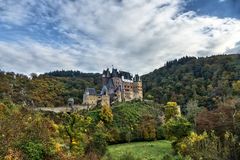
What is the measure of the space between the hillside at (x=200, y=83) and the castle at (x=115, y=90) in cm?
433

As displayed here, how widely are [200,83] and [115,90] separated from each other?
1040 inches

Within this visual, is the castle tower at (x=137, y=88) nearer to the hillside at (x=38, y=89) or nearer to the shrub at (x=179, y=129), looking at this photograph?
the hillside at (x=38, y=89)

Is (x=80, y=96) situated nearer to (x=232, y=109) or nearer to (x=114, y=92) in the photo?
(x=114, y=92)

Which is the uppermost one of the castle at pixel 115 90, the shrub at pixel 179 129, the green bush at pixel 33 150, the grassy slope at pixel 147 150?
the castle at pixel 115 90

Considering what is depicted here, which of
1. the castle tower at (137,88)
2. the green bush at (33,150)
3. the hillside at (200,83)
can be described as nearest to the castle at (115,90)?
the castle tower at (137,88)

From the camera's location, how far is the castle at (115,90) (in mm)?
79438

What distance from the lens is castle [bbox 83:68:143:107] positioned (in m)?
79.4

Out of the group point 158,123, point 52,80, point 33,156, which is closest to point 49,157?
point 33,156

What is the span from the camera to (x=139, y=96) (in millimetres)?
87000

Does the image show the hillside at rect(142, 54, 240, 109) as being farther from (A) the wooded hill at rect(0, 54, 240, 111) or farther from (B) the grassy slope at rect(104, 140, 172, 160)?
(B) the grassy slope at rect(104, 140, 172, 160)

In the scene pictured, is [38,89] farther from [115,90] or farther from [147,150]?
[147,150]

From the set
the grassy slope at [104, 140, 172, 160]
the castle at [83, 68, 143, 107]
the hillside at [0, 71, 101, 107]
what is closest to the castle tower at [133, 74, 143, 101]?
the castle at [83, 68, 143, 107]

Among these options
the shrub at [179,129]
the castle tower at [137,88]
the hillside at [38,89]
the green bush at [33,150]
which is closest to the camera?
the green bush at [33,150]

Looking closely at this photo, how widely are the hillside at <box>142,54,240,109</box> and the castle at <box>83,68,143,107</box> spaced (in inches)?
170
